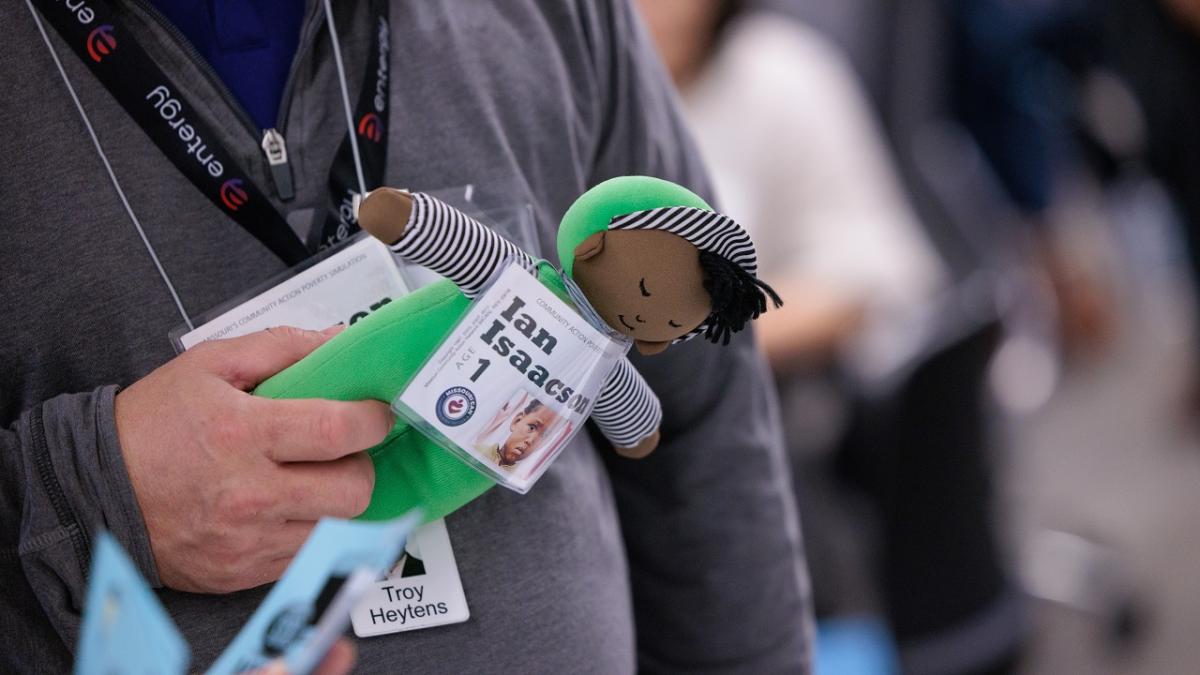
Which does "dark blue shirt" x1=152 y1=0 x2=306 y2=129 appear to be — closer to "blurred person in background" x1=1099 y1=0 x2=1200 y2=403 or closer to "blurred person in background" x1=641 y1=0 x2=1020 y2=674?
"blurred person in background" x1=641 y1=0 x2=1020 y2=674

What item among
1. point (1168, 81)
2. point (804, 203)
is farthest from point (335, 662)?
point (1168, 81)

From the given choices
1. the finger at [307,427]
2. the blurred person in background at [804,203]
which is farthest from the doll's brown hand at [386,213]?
the blurred person in background at [804,203]

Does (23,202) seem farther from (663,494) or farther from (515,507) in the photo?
(663,494)

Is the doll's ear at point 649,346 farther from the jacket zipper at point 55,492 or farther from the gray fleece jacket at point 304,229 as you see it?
the jacket zipper at point 55,492

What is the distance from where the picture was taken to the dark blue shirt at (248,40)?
0.76 meters

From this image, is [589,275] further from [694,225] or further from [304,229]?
[304,229]

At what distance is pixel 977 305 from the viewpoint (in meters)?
1.81

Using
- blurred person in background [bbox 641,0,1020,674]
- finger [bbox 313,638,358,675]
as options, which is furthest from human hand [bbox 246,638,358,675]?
blurred person in background [bbox 641,0,1020,674]

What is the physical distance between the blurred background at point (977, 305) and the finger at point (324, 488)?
1277 millimetres

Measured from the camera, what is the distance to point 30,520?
0.67 meters

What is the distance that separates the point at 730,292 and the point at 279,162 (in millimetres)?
322

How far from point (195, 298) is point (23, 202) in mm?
117

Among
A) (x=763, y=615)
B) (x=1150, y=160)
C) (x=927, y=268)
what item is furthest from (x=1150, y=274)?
(x=763, y=615)

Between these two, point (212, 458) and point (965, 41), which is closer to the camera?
point (212, 458)
